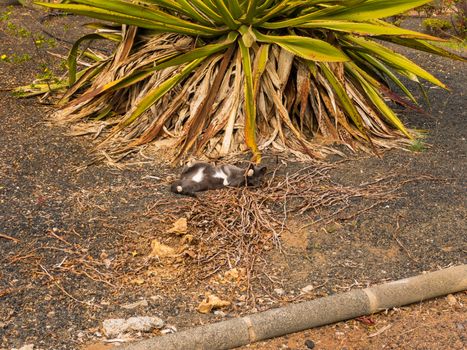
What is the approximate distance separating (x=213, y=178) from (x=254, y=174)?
9.6 inches

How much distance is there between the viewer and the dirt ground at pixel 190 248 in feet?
11.6

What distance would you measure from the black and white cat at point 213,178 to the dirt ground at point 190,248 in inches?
3.6

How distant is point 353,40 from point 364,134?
0.77 meters

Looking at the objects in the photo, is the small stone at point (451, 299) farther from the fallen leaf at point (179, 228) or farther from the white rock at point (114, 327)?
the white rock at point (114, 327)

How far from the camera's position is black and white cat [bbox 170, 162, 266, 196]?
15.0 feet

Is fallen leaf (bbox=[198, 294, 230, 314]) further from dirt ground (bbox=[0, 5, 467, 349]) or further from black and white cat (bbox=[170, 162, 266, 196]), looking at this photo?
black and white cat (bbox=[170, 162, 266, 196])

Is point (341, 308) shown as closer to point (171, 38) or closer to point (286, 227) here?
point (286, 227)

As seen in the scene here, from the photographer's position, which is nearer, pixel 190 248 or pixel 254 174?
pixel 190 248

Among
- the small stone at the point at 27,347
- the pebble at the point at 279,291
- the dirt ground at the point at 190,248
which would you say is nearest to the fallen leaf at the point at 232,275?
the dirt ground at the point at 190,248

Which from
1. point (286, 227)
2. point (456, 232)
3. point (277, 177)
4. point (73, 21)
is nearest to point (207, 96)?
point (277, 177)

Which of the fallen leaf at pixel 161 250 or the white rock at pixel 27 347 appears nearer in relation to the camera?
the white rock at pixel 27 347

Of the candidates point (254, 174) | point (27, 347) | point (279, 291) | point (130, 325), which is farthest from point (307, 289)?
point (27, 347)

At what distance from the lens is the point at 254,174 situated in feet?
15.2

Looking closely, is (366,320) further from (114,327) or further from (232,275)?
(114,327)
